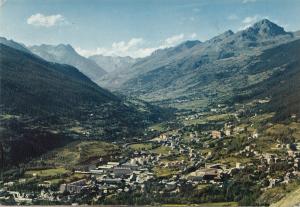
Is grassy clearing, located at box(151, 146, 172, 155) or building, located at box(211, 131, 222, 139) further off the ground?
building, located at box(211, 131, 222, 139)

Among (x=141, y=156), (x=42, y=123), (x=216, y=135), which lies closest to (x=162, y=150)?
(x=141, y=156)

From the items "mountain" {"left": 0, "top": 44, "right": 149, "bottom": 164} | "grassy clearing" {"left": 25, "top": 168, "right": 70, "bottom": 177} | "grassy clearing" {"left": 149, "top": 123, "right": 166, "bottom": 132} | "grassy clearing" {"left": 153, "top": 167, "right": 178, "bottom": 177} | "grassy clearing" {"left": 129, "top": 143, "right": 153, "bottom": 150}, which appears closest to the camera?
"grassy clearing" {"left": 153, "top": 167, "right": 178, "bottom": 177}

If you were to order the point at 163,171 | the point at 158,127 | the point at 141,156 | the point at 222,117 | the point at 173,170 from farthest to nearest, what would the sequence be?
the point at 222,117 < the point at 158,127 < the point at 141,156 < the point at 173,170 < the point at 163,171

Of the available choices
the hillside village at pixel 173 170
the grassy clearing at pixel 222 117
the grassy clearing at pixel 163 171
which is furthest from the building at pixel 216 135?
the grassy clearing at pixel 163 171

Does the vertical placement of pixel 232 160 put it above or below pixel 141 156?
below

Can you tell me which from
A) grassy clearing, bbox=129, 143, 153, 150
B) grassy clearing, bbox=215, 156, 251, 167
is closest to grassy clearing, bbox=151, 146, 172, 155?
grassy clearing, bbox=129, 143, 153, 150

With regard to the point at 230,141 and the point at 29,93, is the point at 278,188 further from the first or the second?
the point at 29,93

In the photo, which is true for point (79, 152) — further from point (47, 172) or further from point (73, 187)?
point (73, 187)

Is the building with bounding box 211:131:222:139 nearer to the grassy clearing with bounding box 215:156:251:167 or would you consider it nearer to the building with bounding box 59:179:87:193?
the grassy clearing with bounding box 215:156:251:167

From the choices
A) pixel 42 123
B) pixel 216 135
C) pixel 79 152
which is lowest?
pixel 79 152
